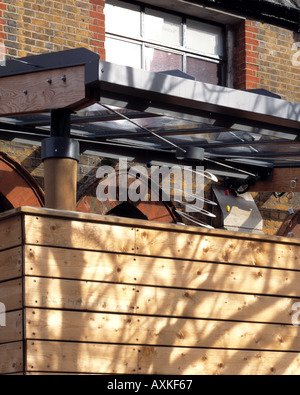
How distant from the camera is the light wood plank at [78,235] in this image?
555cm

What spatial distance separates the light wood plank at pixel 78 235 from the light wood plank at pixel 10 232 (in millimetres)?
70

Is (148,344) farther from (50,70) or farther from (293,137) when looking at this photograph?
(293,137)

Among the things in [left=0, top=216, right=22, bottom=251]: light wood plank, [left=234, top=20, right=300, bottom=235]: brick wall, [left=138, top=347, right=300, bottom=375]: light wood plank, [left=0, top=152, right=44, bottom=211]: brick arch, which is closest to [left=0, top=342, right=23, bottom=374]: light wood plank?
[left=0, top=216, right=22, bottom=251]: light wood plank

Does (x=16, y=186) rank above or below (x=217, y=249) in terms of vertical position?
above

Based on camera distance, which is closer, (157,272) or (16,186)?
(157,272)

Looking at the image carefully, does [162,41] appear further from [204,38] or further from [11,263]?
[11,263]

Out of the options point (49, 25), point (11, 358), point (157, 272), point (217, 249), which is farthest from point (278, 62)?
point (11, 358)

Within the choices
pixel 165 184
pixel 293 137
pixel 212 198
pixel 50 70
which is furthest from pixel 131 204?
pixel 50 70

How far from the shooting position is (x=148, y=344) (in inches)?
233

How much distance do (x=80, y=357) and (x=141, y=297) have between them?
642 mm

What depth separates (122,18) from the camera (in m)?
10.5

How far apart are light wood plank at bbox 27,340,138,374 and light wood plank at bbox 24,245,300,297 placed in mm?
462
